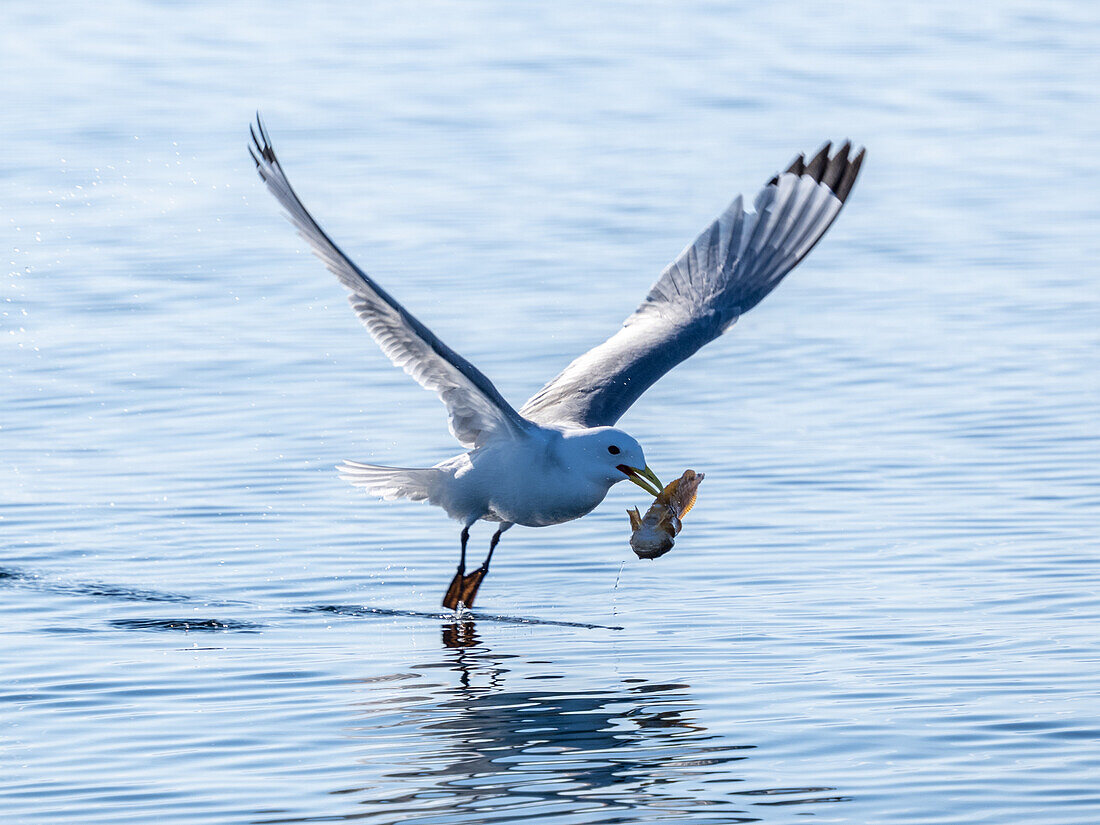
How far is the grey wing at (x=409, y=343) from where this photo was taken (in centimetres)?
921

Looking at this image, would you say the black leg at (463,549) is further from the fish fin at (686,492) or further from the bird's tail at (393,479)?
the fish fin at (686,492)

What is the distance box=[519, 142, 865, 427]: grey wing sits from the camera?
38.0 ft

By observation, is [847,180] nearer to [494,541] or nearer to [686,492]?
[686,492]

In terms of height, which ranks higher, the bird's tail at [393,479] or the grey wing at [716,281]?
the grey wing at [716,281]

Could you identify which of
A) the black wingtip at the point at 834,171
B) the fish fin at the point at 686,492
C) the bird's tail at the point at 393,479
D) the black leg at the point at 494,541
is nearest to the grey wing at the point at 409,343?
the bird's tail at the point at 393,479

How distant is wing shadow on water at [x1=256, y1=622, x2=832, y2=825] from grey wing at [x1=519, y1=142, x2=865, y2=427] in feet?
7.75

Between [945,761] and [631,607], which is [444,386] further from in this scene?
[945,761]

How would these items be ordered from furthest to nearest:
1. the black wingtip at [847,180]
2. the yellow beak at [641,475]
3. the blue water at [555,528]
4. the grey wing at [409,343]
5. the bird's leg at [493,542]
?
the black wingtip at [847,180] → the bird's leg at [493,542] → the yellow beak at [641,475] → the grey wing at [409,343] → the blue water at [555,528]

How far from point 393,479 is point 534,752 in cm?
285

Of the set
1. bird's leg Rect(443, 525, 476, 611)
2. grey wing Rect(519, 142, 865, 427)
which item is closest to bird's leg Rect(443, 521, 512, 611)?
bird's leg Rect(443, 525, 476, 611)

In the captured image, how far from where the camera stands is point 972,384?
1527 centimetres

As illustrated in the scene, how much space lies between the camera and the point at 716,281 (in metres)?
12.4

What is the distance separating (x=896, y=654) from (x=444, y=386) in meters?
2.55

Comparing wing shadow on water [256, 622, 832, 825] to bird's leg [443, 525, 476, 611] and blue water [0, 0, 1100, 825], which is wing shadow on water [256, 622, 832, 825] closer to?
blue water [0, 0, 1100, 825]
